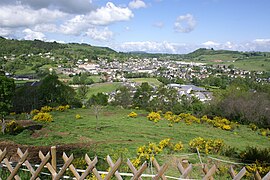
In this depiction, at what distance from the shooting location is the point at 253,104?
36.4 meters

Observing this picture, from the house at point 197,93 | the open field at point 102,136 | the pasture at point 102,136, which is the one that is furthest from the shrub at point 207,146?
the house at point 197,93

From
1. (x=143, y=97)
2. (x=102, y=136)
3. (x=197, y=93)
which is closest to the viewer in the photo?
(x=102, y=136)

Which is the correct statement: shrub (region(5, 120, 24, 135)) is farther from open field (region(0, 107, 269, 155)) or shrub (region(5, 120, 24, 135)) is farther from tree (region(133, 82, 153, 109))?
tree (region(133, 82, 153, 109))

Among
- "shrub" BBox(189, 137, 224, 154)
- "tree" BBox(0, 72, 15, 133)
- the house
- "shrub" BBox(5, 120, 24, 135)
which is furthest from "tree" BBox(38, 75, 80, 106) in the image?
"shrub" BBox(189, 137, 224, 154)

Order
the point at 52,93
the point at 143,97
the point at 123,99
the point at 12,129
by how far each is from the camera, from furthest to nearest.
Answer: the point at 143,97
the point at 123,99
the point at 52,93
the point at 12,129

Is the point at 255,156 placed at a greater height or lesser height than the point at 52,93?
greater

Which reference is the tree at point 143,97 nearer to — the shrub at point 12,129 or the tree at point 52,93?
the tree at point 52,93

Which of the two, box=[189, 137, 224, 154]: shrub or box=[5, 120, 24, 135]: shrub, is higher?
box=[189, 137, 224, 154]: shrub

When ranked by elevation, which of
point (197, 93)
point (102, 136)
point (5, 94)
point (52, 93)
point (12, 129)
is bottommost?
point (197, 93)

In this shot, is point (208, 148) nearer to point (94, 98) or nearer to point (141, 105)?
point (141, 105)

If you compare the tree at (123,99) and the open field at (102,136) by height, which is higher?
the open field at (102,136)

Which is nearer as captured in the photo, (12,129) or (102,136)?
(102,136)

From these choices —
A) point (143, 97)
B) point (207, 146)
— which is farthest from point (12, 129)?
point (143, 97)

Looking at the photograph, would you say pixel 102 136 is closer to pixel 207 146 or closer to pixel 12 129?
pixel 12 129
